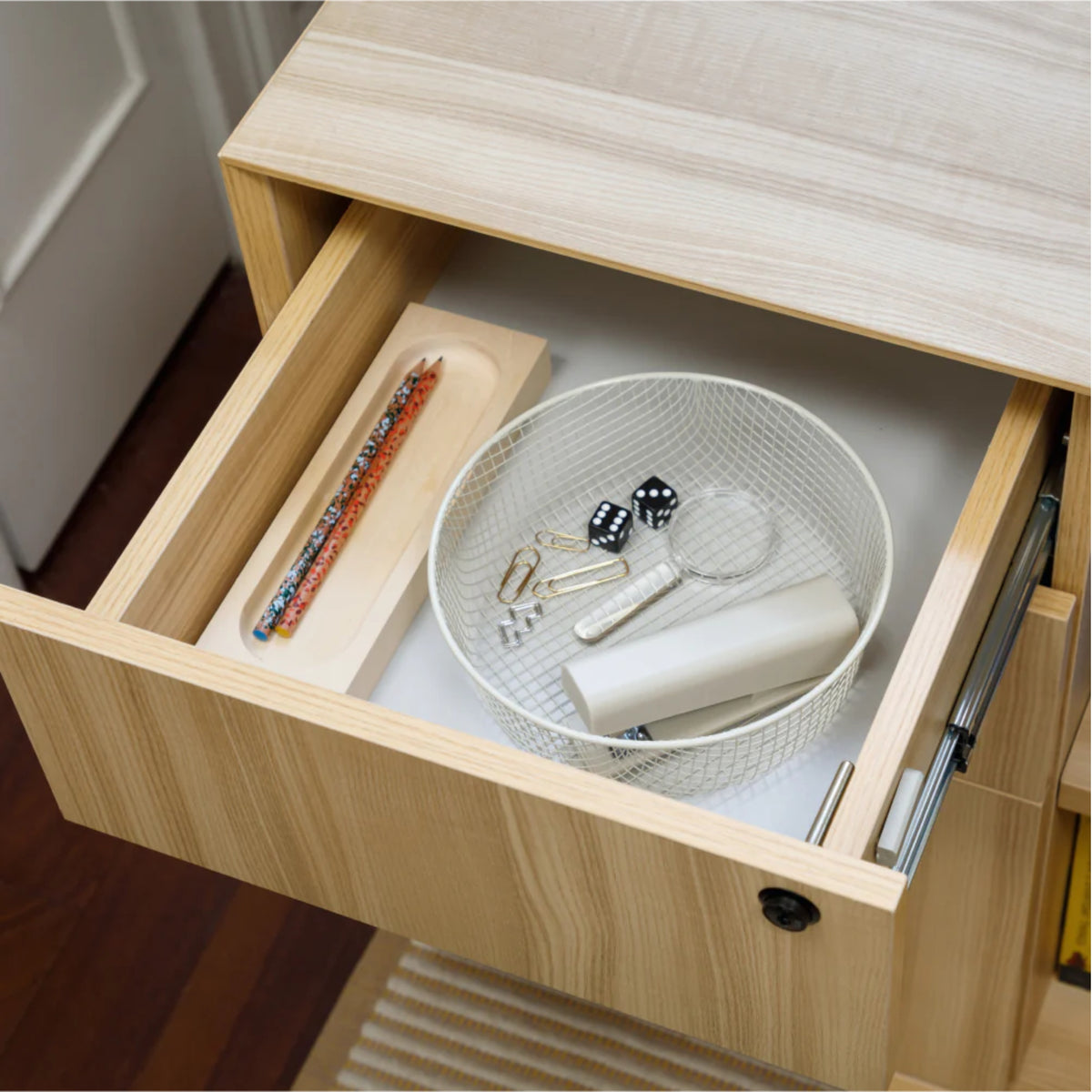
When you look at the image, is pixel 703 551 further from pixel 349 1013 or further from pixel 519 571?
pixel 349 1013

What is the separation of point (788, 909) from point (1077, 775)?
0.53 metres

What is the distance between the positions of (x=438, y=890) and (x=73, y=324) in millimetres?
922

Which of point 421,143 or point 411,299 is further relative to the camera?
point 411,299

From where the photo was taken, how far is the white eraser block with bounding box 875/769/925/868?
2.23 ft

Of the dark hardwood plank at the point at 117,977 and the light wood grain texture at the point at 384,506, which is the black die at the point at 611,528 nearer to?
the light wood grain texture at the point at 384,506

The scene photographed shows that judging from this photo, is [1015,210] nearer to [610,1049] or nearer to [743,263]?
[743,263]

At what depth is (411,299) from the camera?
3.15 feet

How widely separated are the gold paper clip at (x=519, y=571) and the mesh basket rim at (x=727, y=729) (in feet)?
0.17

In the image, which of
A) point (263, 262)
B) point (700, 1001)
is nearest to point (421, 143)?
point (263, 262)

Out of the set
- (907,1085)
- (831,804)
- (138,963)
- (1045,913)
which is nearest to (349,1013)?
(138,963)

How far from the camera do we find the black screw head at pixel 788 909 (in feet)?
2.10

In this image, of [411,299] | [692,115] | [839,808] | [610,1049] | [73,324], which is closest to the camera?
[839,808]

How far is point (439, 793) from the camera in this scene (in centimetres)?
69

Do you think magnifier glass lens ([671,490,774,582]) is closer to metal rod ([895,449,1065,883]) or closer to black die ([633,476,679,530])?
black die ([633,476,679,530])
